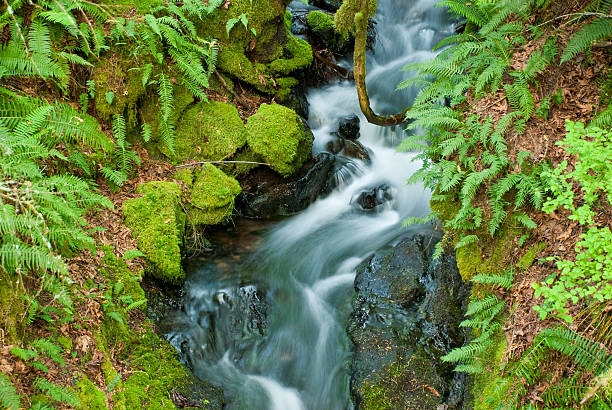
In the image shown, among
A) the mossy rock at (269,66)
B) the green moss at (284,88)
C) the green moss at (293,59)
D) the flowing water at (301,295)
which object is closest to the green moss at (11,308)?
the flowing water at (301,295)

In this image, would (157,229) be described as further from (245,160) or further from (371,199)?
(371,199)

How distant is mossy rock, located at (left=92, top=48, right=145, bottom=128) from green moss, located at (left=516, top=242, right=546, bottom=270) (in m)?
5.63

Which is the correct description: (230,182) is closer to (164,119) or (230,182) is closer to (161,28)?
(164,119)

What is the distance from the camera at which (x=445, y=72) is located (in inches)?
205

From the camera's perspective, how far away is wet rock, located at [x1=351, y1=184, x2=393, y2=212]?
7344 millimetres

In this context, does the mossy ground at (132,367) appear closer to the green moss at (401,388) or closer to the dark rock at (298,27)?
the green moss at (401,388)

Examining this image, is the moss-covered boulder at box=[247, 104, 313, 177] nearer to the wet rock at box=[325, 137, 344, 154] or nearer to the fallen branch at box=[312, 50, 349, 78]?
the wet rock at box=[325, 137, 344, 154]

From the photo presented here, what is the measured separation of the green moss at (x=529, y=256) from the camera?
12.7 ft

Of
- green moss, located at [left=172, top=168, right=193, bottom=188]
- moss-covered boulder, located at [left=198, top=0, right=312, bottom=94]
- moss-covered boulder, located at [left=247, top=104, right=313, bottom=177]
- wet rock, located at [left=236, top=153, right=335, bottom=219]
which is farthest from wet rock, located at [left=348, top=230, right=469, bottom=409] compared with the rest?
moss-covered boulder, located at [left=198, top=0, right=312, bottom=94]

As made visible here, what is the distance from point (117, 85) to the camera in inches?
Answer: 223

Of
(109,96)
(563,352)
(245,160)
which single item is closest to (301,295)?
(245,160)

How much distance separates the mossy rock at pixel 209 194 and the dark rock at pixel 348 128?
3.06 meters

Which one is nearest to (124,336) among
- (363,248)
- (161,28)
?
(363,248)

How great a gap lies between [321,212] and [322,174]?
0.75 m
